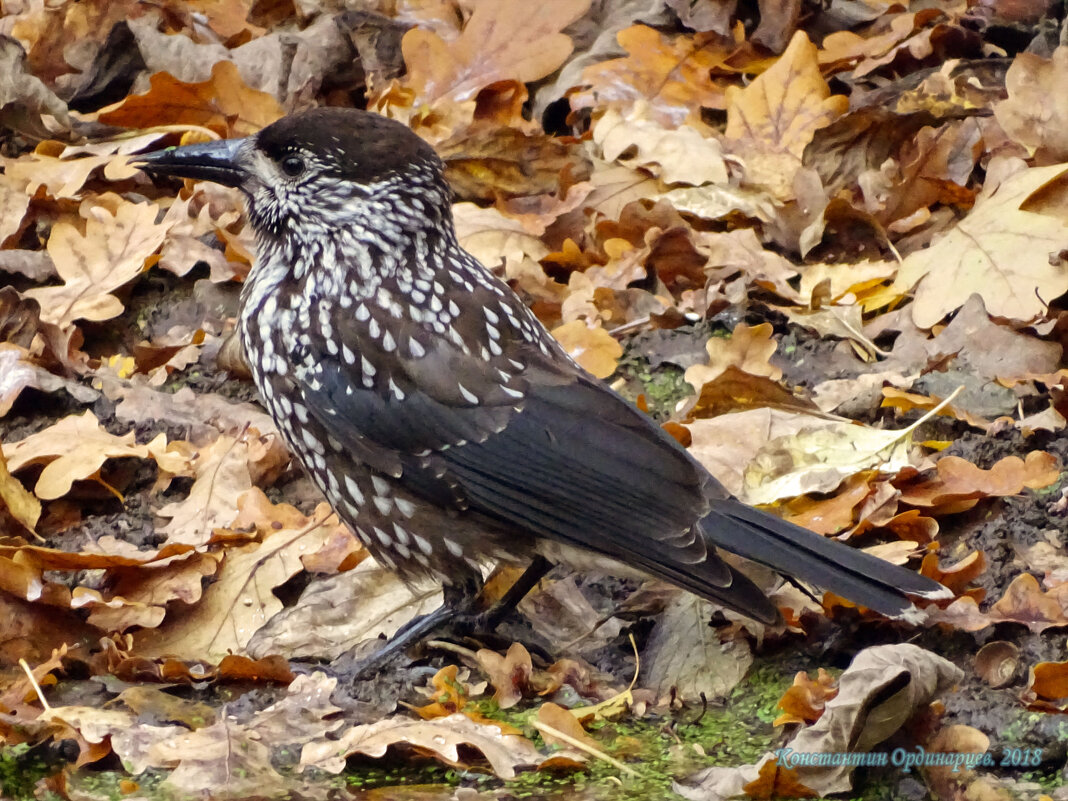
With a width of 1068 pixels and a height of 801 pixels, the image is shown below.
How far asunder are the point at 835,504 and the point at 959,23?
108 inches

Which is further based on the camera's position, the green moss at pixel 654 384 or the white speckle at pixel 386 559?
the green moss at pixel 654 384

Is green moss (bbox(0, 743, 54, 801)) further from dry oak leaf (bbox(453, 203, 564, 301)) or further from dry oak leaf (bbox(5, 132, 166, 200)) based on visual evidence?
dry oak leaf (bbox(5, 132, 166, 200))

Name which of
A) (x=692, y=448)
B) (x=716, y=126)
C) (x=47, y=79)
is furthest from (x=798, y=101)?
(x=47, y=79)

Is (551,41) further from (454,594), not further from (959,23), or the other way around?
(454,594)

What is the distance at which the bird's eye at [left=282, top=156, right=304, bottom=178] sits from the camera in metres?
3.46

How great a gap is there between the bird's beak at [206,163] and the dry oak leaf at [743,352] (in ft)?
4.66

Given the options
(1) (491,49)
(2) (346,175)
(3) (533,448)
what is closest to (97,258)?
(2) (346,175)

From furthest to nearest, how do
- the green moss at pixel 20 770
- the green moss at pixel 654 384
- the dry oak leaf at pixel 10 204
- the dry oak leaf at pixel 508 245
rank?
the dry oak leaf at pixel 10 204 < the dry oak leaf at pixel 508 245 < the green moss at pixel 654 384 < the green moss at pixel 20 770

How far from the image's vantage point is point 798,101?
4.96m

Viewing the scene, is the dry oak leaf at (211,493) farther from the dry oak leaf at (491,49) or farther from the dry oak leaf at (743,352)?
the dry oak leaf at (491,49)

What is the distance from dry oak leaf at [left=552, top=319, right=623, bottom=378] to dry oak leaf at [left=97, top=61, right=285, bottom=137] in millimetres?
1735

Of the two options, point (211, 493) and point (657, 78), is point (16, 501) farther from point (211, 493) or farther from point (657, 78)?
point (657, 78)

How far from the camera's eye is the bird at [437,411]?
9.64 feet

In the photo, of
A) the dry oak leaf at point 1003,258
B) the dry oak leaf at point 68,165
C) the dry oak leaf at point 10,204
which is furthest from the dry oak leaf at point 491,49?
the dry oak leaf at point 1003,258
